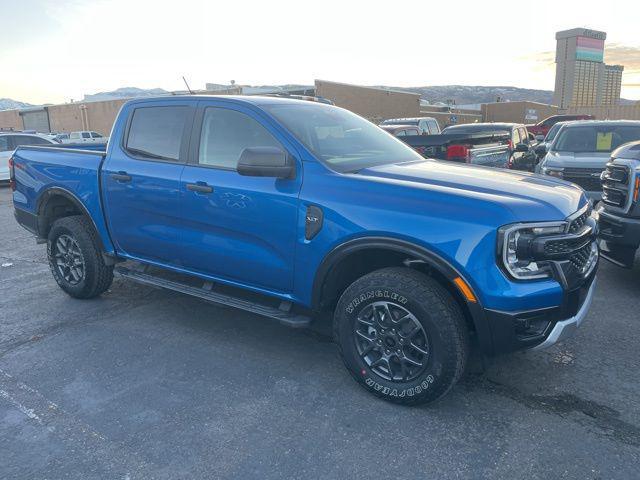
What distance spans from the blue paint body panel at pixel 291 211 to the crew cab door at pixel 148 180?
0.04ft

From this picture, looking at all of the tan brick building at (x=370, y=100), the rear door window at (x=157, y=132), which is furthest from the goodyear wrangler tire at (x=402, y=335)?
the tan brick building at (x=370, y=100)

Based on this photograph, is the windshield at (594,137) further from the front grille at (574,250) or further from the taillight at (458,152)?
the front grille at (574,250)

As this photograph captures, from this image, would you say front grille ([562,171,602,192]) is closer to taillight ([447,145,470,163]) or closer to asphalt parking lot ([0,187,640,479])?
taillight ([447,145,470,163])

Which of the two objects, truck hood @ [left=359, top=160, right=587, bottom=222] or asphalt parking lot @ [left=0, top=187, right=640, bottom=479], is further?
truck hood @ [left=359, top=160, right=587, bottom=222]

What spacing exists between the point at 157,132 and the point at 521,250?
314 cm

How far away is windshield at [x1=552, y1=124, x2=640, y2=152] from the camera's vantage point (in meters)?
8.52

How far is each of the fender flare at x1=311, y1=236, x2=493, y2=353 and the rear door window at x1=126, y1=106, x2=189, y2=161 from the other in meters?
1.69

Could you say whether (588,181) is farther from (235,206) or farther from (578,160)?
(235,206)

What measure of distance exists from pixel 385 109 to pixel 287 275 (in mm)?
40026

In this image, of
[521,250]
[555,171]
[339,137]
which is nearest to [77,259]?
[339,137]

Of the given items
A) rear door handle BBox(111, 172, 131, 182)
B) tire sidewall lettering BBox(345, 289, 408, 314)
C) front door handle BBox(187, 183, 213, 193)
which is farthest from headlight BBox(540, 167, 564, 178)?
rear door handle BBox(111, 172, 131, 182)

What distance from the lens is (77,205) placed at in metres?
4.96

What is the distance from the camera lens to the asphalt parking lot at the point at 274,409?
2.71 m

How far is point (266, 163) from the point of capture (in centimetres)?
335
